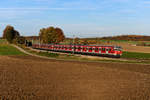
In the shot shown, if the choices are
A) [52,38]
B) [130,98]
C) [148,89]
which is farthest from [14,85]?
[52,38]

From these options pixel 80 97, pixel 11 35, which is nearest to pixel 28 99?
pixel 80 97

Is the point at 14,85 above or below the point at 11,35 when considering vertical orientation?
below

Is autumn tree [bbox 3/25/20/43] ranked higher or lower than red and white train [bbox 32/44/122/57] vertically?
higher

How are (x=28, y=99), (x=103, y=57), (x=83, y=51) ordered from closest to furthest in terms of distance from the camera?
(x=28, y=99)
(x=103, y=57)
(x=83, y=51)

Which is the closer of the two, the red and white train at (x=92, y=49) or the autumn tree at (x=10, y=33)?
the red and white train at (x=92, y=49)

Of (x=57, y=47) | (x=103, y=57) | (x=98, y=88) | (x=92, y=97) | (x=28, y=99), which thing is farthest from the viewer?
(x=57, y=47)

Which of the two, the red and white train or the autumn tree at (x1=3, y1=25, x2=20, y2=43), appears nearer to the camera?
the red and white train

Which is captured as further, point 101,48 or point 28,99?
point 101,48

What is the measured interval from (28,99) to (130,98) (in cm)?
590

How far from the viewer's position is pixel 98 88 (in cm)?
1438

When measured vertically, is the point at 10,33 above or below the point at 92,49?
above

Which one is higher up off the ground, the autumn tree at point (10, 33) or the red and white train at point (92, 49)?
the autumn tree at point (10, 33)

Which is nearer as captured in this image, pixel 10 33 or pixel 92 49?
pixel 92 49

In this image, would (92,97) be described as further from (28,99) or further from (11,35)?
(11,35)
